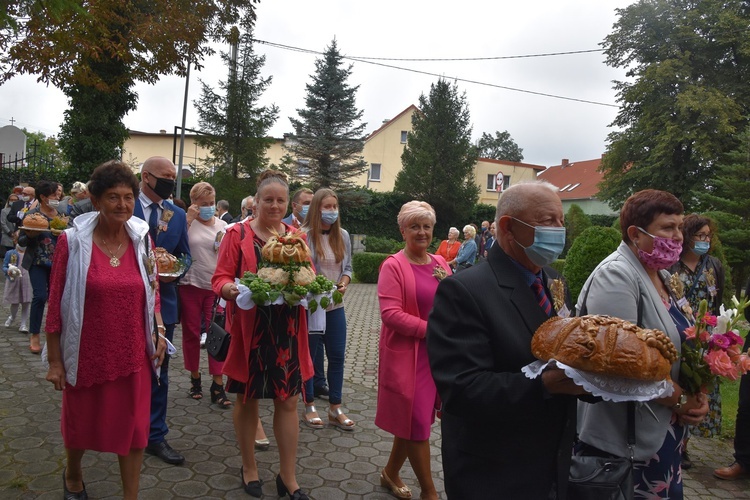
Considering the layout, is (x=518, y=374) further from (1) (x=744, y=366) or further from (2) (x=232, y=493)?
(2) (x=232, y=493)

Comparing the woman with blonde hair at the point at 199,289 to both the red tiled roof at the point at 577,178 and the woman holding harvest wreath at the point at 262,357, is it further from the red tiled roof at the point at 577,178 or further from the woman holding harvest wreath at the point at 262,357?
the red tiled roof at the point at 577,178

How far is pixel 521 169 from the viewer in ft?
175

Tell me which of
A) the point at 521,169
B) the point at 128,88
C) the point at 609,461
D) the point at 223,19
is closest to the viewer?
the point at 609,461

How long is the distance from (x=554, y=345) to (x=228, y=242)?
2909 millimetres

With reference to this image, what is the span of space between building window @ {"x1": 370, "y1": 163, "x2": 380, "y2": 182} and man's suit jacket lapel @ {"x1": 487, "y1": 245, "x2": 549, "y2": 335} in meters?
50.8

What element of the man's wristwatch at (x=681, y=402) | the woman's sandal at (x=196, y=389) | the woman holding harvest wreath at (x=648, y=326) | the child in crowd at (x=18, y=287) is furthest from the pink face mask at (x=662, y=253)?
the child in crowd at (x=18, y=287)

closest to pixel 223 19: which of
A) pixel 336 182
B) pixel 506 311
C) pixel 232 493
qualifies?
pixel 232 493

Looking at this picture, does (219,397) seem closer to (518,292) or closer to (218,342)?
(218,342)

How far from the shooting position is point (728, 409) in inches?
271

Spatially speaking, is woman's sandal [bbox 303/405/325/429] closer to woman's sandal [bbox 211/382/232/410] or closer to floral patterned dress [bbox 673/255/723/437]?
woman's sandal [bbox 211/382/232/410]

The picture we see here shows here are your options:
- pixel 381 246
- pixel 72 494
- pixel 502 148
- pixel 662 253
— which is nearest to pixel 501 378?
pixel 662 253

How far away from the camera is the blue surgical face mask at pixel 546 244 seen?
223 cm

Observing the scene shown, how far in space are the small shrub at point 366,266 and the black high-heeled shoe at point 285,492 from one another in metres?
16.8

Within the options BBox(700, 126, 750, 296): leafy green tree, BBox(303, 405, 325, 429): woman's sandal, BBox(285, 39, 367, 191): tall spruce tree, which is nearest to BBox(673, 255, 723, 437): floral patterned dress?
BBox(303, 405, 325, 429): woman's sandal
